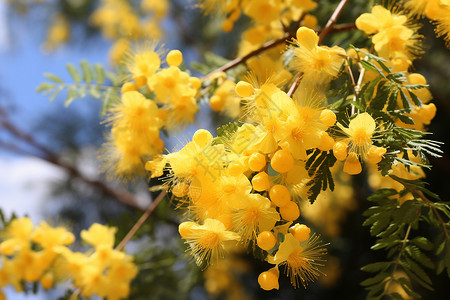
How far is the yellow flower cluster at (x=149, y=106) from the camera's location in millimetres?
1086

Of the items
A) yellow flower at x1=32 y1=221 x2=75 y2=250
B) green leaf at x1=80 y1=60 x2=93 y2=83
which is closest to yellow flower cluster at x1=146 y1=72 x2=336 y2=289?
green leaf at x1=80 y1=60 x2=93 y2=83

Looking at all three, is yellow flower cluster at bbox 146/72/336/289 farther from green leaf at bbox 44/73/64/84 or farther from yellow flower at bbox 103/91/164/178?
green leaf at bbox 44/73/64/84

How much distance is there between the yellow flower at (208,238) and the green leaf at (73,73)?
2.45 feet

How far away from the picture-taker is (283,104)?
779mm

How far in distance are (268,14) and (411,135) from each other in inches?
25.5

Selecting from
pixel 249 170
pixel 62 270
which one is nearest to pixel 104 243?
pixel 62 270

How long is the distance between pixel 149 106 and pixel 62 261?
0.75m

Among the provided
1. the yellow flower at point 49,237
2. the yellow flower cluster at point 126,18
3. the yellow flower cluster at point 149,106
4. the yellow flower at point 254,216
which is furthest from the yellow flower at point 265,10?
the yellow flower cluster at point 126,18

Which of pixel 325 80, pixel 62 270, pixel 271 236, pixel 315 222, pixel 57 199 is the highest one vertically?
pixel 325 80

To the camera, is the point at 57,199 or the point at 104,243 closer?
the point at 104,243

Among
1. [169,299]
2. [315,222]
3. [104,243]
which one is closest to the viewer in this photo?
[104,243]

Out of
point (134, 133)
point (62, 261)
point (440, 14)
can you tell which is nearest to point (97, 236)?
point (62, 261)

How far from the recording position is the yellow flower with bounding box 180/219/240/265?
78 cm

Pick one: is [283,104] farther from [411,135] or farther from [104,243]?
[104,243]
